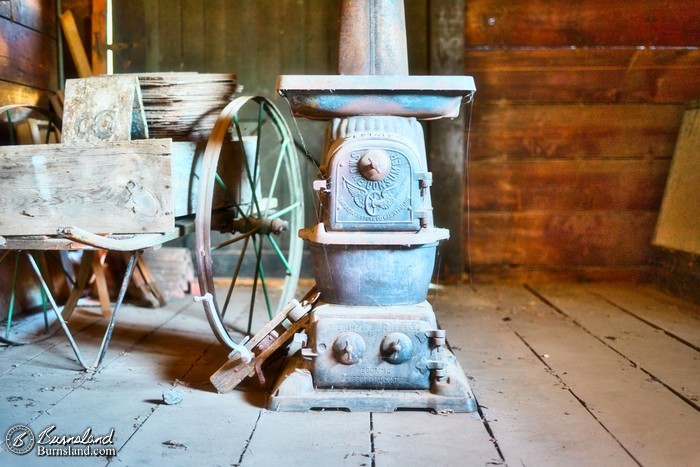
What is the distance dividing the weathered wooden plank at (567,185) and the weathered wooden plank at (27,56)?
2804mm

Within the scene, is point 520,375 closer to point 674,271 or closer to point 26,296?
point 674,271

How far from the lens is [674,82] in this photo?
478cm

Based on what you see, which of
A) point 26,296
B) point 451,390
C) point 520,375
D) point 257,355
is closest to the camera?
point 451,390

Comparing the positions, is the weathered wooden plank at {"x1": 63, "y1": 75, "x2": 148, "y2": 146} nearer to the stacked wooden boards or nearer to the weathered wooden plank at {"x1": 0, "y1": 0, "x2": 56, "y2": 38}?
the stacked wooden boards

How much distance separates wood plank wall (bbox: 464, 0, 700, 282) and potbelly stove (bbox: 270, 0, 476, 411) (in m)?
2.34

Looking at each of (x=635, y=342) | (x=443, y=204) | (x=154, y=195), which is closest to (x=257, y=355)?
(x=154, y=195)

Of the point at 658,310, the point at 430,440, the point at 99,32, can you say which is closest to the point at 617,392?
the point at 430,440

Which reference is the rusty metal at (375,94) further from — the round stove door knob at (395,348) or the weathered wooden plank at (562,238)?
the weathered wooden plank at (562,238)

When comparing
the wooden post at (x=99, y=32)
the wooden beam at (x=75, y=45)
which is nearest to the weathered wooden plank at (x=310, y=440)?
the wooden beam at (x=75, y=45)

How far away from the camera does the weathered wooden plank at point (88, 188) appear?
2.74 meters

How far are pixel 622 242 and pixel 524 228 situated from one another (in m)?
0.67

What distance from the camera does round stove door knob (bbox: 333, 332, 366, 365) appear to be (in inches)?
98.7

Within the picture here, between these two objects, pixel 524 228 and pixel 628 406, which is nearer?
pixel 628 406

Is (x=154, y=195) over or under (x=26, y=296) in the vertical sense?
over
